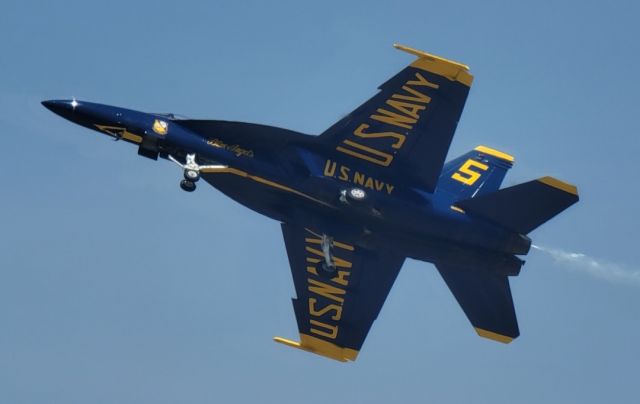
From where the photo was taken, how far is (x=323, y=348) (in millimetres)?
57969

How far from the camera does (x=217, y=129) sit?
50.9 m

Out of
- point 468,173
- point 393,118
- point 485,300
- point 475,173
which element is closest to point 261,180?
point 393,118

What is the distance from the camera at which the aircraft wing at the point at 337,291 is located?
55312 mm

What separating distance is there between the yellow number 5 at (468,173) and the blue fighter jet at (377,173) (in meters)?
2.44

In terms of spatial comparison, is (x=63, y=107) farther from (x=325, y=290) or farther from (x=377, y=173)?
(x=325, y=290)

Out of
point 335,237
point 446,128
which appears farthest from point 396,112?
point 335,237

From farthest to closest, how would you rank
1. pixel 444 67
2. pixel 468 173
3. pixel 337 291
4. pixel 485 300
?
pixel 337 291 → pixel 468 173 → pixel 485 300 → pixel 444 67

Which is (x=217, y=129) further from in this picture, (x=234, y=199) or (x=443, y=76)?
(x=443, y=76)

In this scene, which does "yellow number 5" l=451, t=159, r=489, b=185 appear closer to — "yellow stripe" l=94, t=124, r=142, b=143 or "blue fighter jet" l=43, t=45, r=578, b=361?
"blue fighter jet" l=43, t=45, r=578, b=361

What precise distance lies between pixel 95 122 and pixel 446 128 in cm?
1377

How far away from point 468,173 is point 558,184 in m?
5.95

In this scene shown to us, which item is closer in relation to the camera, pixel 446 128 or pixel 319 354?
pixel 446 128

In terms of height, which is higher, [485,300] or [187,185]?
[187,185]

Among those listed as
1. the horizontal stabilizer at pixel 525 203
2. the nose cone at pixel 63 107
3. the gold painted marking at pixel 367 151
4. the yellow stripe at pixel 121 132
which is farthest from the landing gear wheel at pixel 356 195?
the nose cone at pixel 63 107
